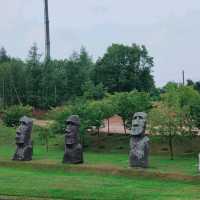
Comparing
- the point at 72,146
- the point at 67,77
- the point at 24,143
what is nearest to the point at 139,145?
the point at 72,146

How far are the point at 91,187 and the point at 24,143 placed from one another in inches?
405

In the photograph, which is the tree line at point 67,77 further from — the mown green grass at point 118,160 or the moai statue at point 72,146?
the moai statue at point 72,146

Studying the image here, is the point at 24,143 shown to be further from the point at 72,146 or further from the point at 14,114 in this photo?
the point at 14,114

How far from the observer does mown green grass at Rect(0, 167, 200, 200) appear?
19719 mm

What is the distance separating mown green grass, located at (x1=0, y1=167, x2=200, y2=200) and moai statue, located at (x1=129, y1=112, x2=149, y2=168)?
189cm

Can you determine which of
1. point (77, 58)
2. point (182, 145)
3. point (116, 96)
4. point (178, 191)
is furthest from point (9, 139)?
point (77, 58)

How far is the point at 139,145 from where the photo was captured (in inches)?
1049

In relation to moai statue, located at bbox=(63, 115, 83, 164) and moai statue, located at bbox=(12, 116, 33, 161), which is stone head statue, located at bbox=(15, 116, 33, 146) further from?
moai statue, located at bbox=(63, 115, 83, 164)

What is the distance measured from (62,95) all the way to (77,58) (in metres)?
17.9

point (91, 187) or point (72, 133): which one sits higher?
point (72, 133)

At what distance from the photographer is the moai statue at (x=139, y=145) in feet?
86.1

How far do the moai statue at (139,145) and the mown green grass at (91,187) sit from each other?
189cm

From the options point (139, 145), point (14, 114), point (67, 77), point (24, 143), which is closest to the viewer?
point (139, 145)

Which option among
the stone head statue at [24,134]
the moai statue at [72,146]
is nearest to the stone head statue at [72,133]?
the moai statue at [72,146]
